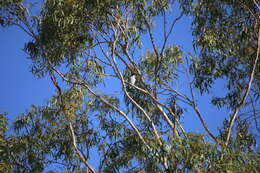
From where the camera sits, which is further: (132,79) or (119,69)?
(132,79)

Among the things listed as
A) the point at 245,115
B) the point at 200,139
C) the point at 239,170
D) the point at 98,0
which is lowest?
the point at 239,170

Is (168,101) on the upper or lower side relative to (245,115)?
upper

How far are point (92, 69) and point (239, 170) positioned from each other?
261 cm

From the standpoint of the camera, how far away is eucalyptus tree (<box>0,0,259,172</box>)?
5.17 metres

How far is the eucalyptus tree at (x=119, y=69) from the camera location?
5172 millimetres

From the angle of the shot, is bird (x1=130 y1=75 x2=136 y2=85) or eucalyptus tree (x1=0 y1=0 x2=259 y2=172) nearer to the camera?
eucalyptus tree (x1=0 y1=0 x2=259 y2=172)

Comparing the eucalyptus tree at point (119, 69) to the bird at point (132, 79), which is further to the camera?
the bird at point (132, 79)

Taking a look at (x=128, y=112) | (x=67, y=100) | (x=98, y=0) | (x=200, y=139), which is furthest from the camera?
(x=67, y=100)

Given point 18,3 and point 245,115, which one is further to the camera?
point 18,3

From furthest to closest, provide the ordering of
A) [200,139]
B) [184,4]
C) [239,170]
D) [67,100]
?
1. [67,100]
2. [184,4]
3. [200,139]
4. [239,170]

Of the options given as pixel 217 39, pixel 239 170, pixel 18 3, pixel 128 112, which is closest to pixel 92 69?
pixel 128 112

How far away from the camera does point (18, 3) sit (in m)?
5.56

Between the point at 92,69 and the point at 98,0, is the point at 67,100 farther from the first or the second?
the point at 98,0

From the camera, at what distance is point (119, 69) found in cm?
516
